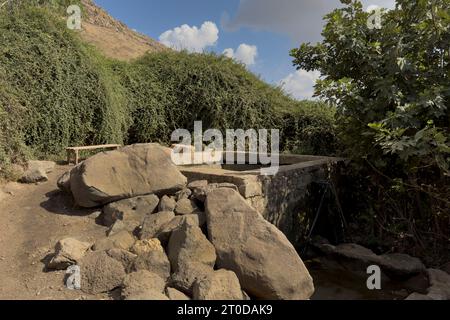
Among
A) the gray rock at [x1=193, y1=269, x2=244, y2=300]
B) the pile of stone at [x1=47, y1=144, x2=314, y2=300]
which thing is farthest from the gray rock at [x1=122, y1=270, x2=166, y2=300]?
the gray rock at [x1=193, y1=269, x2=244, y2=300]

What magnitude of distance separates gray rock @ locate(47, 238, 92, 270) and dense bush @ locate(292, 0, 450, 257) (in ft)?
11.4

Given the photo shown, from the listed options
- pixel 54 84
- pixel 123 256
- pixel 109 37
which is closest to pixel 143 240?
pixel 123 256

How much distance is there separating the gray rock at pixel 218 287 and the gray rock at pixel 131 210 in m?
1.45

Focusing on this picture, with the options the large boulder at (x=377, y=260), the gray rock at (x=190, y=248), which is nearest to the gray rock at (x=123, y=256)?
the gray rock at (x=190, y=248)

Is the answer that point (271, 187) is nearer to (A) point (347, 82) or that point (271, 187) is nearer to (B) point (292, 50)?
(A) point (347, 82)

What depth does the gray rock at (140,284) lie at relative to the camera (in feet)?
10.6

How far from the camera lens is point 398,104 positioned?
4.81 meters

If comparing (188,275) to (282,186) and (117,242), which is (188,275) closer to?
(117,242)

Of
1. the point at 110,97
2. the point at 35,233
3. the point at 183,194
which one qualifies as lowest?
the point at 35,233

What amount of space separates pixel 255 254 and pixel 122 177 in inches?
81.9

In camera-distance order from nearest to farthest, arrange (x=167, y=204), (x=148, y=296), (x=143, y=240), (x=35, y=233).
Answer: (x=148, y=296) < (x=143, y=240) < (x=35, y=233) < (x=167, y=204)

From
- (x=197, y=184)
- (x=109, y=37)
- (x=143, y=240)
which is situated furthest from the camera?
(x=109, y=37)

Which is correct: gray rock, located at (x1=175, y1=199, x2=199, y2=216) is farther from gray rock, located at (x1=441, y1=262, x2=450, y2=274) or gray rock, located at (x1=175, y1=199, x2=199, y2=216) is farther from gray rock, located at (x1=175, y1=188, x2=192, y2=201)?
gray rock, located at (x1=441, y1=262, x2=450, y2=274)

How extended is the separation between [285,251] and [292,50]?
3.85 meters
